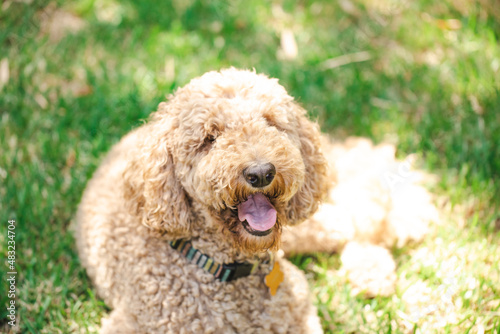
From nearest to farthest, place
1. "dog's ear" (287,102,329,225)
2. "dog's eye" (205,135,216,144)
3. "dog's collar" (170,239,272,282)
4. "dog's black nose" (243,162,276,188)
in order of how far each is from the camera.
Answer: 1. "dog's black nose" (243,162,276,188)
2. "dog's eye" (205,135,216,144)
3. "dog's collar" (170,239,272,282)
4. "dog's ear" (287,102,329,225)

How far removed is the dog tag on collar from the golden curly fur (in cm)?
6

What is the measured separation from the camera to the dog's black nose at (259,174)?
2090 millimetres

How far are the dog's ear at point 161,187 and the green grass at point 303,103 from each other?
0.95m

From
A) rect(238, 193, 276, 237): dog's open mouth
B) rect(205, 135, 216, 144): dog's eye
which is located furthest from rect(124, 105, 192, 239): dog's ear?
rect(238, 193, 276, 237): dog's open mouth

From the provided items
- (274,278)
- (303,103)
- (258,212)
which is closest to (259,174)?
(258,212)

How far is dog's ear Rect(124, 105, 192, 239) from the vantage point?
2.37m

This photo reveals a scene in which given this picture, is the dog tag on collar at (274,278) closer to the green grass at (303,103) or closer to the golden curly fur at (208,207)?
the golden curly fur at (208,207)

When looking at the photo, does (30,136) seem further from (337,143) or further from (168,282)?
(337,143)

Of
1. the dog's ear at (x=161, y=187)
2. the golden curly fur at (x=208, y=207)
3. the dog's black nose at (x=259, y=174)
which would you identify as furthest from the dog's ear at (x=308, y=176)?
the dog's ear at (x=161, y=187)

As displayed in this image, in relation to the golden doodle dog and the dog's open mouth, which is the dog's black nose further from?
the dog's open mouth

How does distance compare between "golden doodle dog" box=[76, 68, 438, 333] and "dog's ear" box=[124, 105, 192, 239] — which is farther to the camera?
"dog's ear" box=[124, 105, 192, 239]

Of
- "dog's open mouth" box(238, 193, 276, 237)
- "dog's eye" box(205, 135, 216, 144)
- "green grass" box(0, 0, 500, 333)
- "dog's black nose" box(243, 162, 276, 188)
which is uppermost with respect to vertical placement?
"dog's black nose" box(243, 162, 276, 188)

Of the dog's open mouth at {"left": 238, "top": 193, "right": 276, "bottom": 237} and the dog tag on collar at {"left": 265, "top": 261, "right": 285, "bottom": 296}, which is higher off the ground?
the dog's open mouth at {"left": 238, "top": 193, "right": 276, "bottom": 237}

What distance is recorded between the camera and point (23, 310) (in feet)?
9.41
